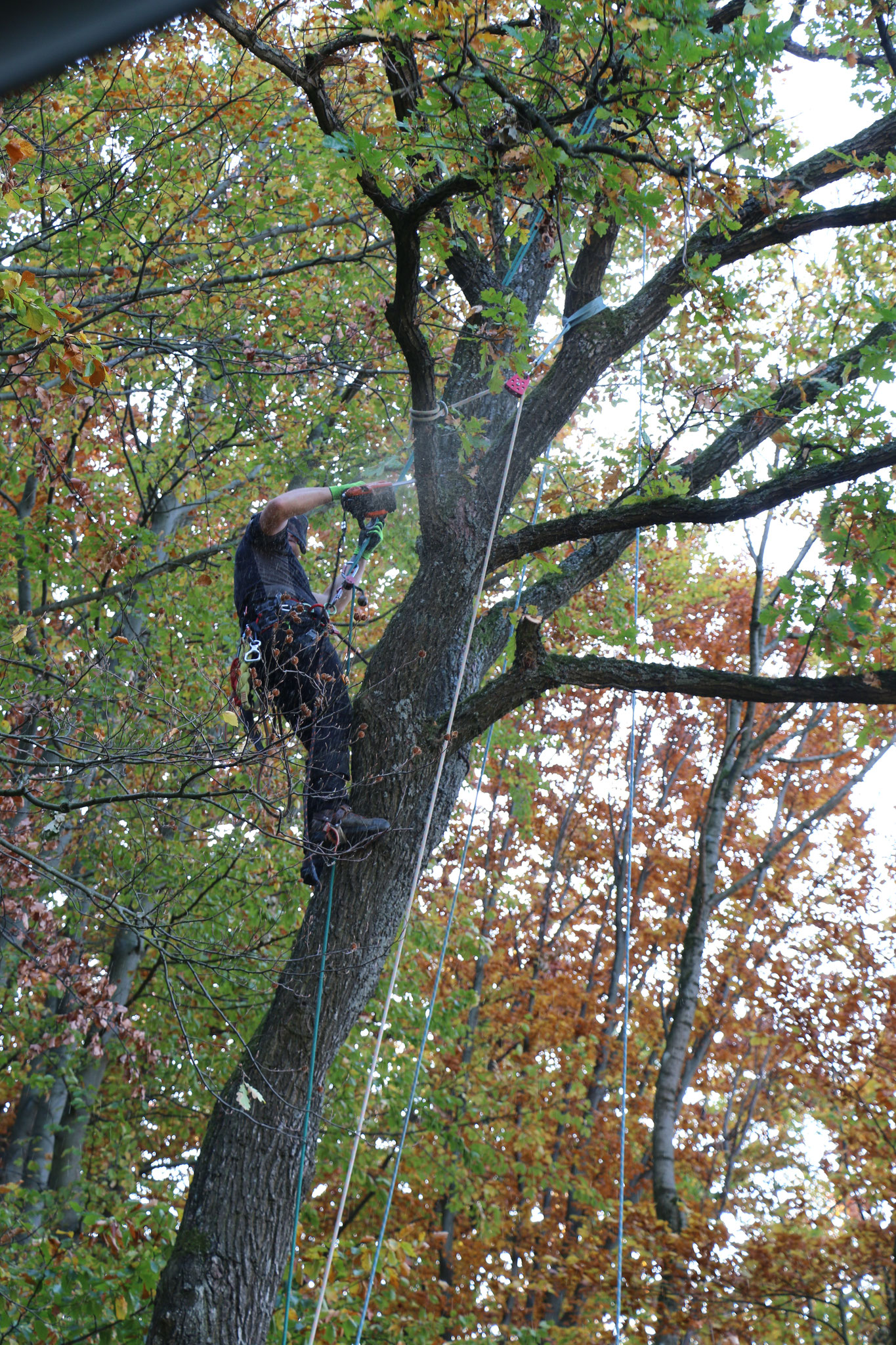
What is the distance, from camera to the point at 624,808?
1342 centimetres

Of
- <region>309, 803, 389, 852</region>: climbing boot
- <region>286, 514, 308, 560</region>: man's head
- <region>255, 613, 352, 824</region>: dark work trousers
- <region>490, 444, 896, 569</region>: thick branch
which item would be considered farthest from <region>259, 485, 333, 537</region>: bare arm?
<region>309, 803, 389, 852</region>: climbing boot

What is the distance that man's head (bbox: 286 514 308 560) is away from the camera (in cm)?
440

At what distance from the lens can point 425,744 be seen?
12.7 ft

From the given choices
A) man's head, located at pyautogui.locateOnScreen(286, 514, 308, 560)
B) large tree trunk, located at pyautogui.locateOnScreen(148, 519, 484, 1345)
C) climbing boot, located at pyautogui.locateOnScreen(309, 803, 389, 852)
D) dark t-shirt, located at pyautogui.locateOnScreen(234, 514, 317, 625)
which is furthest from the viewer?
man's head, located at pyautogui.locateOnScreen(286, 514, 308, 560)

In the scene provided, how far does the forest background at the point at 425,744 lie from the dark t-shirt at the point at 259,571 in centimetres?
39

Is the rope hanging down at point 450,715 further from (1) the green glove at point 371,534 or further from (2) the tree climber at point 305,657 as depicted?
(1) the green glove at point 371,534

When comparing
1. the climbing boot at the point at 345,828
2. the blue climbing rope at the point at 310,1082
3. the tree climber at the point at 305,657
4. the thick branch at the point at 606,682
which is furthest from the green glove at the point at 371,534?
the blue climbing rope at the point at 310,1082

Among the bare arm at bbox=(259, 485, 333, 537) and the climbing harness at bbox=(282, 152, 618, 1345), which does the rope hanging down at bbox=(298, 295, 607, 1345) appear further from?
the bare arm at bbox=(259, 485, 333, 537)

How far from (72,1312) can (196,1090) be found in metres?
3.74

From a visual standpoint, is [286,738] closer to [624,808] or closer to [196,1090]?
[196,1090]

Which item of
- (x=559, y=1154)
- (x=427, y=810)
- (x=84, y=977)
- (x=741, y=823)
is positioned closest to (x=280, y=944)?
→ (x=84, y=977)

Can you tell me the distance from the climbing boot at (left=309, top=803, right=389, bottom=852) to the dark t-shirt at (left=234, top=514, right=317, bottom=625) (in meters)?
1.00

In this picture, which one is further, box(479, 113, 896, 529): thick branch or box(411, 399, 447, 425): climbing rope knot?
box(479, 113, 896, 529): thick branch

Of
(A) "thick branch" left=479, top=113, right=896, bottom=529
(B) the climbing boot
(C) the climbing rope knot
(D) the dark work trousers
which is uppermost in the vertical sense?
(A) "thick branch" left=479, top=113, right=896, bottom=529
